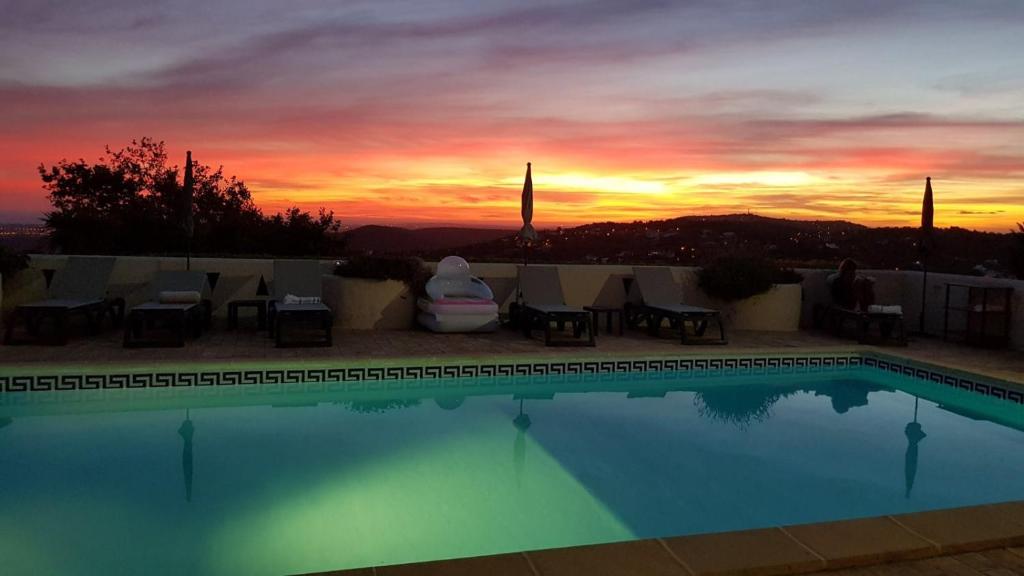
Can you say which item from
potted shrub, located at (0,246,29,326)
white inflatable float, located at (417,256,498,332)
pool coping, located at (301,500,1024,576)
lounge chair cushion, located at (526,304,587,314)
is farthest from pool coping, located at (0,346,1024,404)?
pool coping, located at (301,500,1024,576)

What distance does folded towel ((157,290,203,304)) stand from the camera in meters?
8.13

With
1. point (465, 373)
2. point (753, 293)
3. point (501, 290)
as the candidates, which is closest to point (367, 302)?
point (501, 290)

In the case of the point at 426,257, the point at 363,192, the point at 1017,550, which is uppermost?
the point at 363,192

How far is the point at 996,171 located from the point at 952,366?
7357mm

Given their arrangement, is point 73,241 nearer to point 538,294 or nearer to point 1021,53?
point 538,294

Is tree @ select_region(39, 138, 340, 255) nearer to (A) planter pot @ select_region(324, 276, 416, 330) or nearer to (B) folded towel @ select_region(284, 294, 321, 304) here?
(A) planter pot @ select_region(324, 276, 416, 330)

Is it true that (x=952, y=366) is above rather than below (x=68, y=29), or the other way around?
below

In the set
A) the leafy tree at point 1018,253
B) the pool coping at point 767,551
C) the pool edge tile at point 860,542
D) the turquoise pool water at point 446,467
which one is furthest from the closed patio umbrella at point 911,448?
the leafy tree at point 1018,253

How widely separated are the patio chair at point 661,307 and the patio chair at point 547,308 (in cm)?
84

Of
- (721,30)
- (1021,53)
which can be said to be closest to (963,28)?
(1021,53)

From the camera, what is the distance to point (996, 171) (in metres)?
13.1

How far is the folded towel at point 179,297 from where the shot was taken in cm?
813

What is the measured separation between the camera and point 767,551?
2.79 m

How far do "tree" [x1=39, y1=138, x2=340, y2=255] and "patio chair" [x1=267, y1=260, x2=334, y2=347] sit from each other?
800cm
